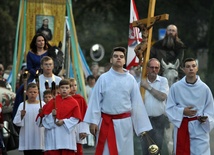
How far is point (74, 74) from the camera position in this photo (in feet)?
58.6

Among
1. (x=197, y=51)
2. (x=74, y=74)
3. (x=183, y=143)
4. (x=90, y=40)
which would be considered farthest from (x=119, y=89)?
(x=90, y=40)

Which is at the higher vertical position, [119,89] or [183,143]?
[119,89]

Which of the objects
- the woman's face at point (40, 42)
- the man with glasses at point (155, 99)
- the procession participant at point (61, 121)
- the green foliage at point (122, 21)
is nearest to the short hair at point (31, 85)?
the procession participant at point (61, 121)

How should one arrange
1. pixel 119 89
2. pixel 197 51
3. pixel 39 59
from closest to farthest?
pixel 119 89 → pixel 39 59 → pixel 197 51

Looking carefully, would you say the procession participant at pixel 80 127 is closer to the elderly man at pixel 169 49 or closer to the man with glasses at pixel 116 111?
the elderly man at pixel 169 49

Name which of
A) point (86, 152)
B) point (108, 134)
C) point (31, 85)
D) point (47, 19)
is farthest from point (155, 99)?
point (47, 19)

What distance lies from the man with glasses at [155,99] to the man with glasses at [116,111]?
1304 millimetres

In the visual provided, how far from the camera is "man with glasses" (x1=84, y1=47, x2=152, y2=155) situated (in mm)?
11141

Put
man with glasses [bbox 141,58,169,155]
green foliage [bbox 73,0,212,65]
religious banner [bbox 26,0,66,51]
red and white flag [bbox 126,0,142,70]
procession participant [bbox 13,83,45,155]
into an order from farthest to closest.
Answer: green foliage [bbox 73,0,212,65], religious banner [bbox 26,0,66,51], red and white flag [bbox 126,0,142,70], procession participant [bbox 13,83,45,155], man with glasses [bbox 141,58,169,155]

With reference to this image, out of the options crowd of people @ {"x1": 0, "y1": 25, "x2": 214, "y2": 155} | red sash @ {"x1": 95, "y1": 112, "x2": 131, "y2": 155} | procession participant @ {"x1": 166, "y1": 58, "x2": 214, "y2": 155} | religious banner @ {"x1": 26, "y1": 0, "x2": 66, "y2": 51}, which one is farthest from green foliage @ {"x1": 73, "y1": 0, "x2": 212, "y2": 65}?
red sash @ {"x1": 95, "y1": 112, "x2": 131, "y2": 155}

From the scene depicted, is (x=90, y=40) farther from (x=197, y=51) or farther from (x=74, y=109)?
(x=74, y=109)

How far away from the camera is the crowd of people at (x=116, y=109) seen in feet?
36.8

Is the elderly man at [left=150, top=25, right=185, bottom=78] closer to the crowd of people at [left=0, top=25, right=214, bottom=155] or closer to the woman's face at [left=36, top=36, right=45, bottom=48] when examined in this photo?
the crowd of people at [left=0, top=25, right=214, bottom=155]

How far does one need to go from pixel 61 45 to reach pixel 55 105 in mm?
5317
